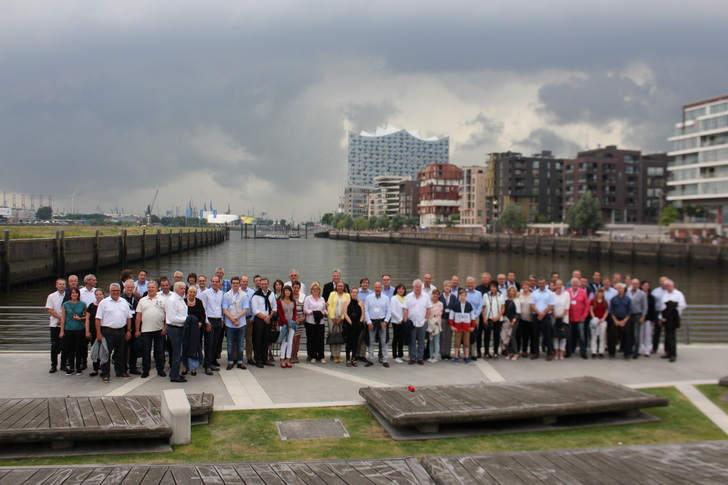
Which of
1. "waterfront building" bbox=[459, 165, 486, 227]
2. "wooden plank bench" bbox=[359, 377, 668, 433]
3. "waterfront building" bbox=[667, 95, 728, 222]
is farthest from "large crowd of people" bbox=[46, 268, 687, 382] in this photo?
"waterfront building" bbox=[459, 165, 486, 227]

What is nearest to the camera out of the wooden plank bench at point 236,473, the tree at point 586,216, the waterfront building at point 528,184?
the wooden plank bench at point 236,473

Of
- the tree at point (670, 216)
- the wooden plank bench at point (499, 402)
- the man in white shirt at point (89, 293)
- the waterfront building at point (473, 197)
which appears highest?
the waterfront building at point (473, 197)

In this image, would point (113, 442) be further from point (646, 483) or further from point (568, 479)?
point (646, 483)

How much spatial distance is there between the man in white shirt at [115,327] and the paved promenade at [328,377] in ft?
1.01

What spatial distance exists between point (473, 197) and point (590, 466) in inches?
6154

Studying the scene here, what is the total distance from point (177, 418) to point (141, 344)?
14.2 feet

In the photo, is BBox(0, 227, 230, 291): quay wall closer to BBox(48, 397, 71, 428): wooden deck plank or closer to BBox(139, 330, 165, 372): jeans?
BBox(139, 330, 165, 372): jeans

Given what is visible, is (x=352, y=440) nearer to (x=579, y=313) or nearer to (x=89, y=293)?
(x=89, y=293)

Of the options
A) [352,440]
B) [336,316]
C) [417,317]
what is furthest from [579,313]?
[352,440]

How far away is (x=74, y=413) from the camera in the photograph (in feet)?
24.2

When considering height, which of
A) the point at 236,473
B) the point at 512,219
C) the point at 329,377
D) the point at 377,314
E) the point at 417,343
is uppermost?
the point at 512,219

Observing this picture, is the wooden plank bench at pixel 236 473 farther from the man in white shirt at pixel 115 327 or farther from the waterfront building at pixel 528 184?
the waterfront building at pixel 528 184

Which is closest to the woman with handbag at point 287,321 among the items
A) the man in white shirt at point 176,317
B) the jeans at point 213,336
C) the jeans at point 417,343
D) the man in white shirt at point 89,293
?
the jeans at point 213,336

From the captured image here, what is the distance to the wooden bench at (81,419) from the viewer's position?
678 centimetres
